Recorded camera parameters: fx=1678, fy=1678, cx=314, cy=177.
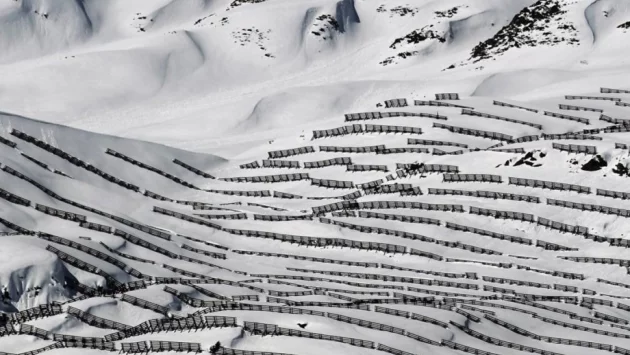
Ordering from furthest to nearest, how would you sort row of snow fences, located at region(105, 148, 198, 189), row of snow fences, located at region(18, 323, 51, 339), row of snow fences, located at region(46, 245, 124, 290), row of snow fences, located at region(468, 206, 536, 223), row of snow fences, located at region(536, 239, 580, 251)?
row of snow fences, located at region(105, 148, 198, 189)
row of snow fences, located at region(468, 206, 536, 223)
row of snow fences, located at region(536, 239, 580, 251)
row of snow fences, located at region(46, 245, 124, 290)
row of snow fences, located at region(18, 323, 51, 339)

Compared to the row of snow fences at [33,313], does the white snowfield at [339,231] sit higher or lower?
lower

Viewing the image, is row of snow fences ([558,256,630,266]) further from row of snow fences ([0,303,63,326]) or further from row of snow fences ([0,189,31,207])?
row of snow fences ([0,303,63,326])

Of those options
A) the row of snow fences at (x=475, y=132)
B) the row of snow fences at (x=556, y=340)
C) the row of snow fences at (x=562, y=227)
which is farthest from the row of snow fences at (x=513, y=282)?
the row of snow fences at (x=475, y=132)

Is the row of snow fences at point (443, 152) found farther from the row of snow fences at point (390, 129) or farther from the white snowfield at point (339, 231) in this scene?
the row of snow fences at point (390, 129)

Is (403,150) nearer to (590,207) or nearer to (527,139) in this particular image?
(527,139)

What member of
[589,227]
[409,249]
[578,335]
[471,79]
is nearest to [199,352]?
[578,335]

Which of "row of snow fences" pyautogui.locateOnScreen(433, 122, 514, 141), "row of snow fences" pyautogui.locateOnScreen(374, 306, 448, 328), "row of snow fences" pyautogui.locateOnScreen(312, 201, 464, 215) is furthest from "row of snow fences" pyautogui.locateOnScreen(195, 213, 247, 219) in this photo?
"row of snow fences" pyautogui.locateOnScreen(374, 306, 448, 328)
